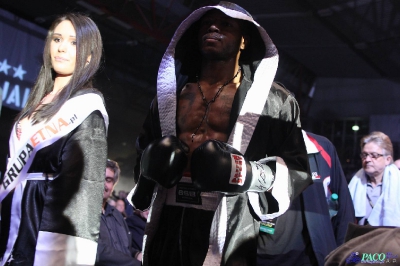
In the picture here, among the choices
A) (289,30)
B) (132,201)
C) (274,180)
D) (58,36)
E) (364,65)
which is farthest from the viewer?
(364,65)

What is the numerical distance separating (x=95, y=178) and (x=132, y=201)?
0.17 meters

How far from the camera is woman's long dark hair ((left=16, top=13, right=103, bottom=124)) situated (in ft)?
6.26

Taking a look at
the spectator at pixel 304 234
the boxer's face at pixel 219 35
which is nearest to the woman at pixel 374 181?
the spectator at pixel 304 234

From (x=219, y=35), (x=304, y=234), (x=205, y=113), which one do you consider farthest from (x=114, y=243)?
(x=219, y=35)

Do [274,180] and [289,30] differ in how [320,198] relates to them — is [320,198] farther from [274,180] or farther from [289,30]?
[289,30]

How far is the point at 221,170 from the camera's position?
4.55ft

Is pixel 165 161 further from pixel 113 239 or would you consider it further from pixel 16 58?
pixel 16 58

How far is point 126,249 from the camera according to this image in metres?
3.33

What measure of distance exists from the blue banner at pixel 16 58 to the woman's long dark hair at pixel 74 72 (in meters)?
4.17

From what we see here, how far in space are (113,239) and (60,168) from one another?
1606 mm

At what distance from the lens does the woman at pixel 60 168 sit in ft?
5.53

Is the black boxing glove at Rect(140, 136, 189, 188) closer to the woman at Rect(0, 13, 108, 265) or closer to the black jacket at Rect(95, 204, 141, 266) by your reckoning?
the woman at Rect(0, 13, 108, 265)

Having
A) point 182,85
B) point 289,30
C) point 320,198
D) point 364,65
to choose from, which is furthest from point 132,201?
point 364,65

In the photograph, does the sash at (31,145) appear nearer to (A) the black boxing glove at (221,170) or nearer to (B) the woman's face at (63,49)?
(B) the woman's face at (63,49)
